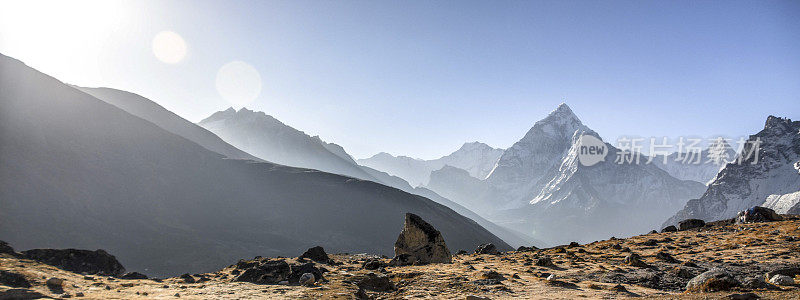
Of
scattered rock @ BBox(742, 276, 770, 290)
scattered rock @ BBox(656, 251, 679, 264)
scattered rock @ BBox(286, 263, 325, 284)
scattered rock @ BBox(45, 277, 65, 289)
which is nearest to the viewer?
scattered rock @ BBox(742, 276, 770, 290)

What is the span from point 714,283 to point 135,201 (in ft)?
609

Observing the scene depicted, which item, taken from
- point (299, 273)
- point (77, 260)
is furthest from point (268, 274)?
point (77, 260)

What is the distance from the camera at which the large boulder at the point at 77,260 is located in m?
25.7

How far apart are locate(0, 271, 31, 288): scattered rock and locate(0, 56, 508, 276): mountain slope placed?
113 metres

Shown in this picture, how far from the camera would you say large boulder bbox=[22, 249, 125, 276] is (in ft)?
84.4

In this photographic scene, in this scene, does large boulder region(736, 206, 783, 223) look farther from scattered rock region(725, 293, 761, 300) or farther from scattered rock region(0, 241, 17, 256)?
scattered rock region(0, 241, 17, 256)

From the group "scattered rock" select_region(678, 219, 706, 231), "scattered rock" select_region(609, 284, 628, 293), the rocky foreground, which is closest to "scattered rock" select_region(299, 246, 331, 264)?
the rocky foreground

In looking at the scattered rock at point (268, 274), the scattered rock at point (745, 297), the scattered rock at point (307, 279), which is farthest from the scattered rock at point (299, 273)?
the scattered rock at point (745, 297)

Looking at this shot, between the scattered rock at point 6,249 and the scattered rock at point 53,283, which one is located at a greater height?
the scattered rock at point 53,283

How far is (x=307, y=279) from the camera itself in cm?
1900

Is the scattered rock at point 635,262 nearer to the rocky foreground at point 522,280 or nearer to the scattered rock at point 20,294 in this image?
the rocky foreground at point 522,280

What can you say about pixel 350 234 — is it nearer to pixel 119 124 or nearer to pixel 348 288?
pixel 119 124

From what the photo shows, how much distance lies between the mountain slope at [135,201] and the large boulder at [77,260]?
95.5m

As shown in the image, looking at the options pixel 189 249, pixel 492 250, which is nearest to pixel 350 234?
pixel 189 249
